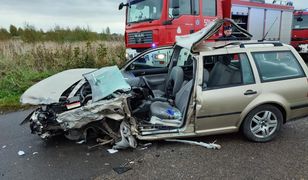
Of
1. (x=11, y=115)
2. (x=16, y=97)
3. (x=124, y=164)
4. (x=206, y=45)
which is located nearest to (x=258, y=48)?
(x=206, y=45)

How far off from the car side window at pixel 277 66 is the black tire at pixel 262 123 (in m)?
0.47

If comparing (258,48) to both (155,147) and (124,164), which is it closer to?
(155,147)

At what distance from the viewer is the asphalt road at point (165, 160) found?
3.26m

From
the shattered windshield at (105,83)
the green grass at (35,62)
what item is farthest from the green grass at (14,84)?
the shattered windshield at (105,83)

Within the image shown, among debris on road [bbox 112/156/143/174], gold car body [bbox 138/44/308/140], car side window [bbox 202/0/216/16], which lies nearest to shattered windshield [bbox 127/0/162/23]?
car side window [bbox 202/0/216/16]

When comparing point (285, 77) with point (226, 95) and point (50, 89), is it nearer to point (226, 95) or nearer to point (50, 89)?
point (226, 95)

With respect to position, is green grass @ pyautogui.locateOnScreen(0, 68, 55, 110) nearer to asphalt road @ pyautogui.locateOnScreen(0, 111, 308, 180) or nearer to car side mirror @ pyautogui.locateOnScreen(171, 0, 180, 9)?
asphalt road @ pyautogui.locateOnScreen(0, 111, 308, 180)

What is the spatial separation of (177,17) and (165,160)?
16.1 feet

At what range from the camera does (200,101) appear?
3.73m

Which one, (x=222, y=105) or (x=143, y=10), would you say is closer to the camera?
(x=222, y=105)

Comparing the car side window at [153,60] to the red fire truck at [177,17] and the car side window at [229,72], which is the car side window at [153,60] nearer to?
the red fire truck at [177,17]

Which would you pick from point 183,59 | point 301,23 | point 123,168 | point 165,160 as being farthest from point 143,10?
point 301,23

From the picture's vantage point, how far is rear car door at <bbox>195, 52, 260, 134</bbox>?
3.77 m

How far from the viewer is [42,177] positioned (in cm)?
325
